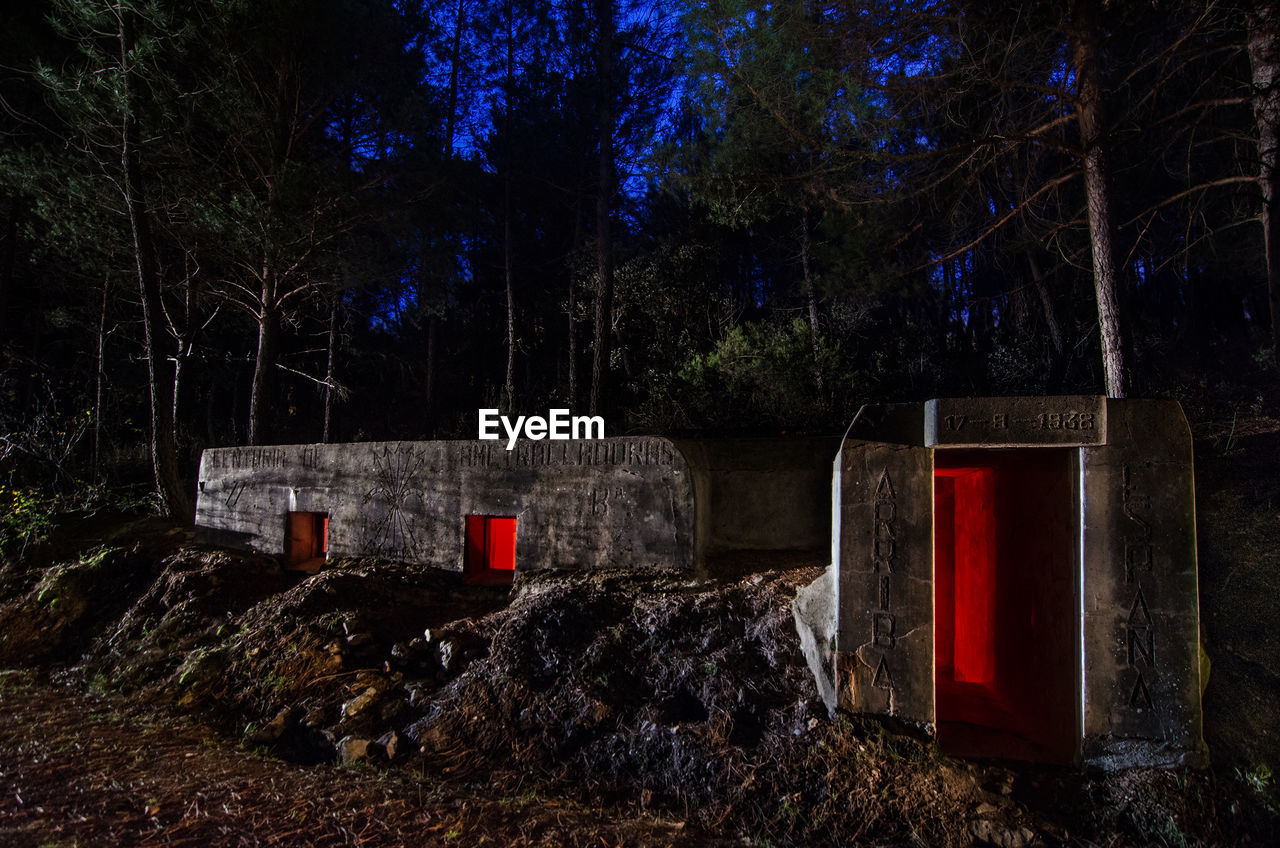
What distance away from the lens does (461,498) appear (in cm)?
707

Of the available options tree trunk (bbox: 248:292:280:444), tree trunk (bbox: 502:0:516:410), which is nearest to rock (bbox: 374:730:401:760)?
tree trunk (bbox: 248:292:280:444)

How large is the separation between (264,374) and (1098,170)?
41.2 feet

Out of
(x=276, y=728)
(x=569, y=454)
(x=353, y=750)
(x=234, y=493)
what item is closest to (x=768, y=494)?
(x=569, y=454)

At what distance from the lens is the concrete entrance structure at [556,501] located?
609cm

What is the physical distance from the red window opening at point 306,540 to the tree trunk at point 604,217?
5.59m

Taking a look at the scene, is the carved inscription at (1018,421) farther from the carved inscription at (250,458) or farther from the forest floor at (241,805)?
the carved inscription at (250,458)

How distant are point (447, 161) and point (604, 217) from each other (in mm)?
3301

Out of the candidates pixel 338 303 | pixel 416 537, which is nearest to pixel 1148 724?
pixel 416 537

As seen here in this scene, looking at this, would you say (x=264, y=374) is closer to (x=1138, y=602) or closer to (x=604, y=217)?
(x=604, y=217)

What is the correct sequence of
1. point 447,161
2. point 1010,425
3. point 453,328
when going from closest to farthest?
1. point 1010,425
2. point 447,161
3. point 453,328

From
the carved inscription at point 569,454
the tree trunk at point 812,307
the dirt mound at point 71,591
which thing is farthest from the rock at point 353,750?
the tree trunk at point 812,307

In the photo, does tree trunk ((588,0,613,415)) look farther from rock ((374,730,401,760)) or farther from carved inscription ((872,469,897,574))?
carved inscription ((872,469,897,574))

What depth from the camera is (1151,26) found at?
22.5 feet

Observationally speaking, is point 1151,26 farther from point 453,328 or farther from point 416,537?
point 453,328
